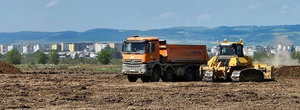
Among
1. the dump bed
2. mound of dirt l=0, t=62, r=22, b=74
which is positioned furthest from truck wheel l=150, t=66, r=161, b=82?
mound of dirt l=0, t=62, r=22, b=74

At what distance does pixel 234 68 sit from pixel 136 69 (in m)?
7.07

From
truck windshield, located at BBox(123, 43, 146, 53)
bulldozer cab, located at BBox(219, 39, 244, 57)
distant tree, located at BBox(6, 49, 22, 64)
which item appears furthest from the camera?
distant tree, located at BBox(6, 49, 22, 64)

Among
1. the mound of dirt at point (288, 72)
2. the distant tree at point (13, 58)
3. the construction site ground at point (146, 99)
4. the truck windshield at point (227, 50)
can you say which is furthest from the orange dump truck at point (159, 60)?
the distant tree at point (13, 58)

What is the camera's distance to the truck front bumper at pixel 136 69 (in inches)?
1533

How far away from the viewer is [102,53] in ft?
461

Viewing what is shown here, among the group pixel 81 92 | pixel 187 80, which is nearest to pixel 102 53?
pixel 187 80

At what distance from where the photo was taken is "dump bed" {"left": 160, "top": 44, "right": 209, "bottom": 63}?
4115 cm

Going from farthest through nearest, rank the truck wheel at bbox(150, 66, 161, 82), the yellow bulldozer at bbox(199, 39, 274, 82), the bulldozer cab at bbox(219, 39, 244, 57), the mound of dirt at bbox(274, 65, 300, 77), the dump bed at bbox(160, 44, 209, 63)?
the mound of dirt at bbox(274, 65, 300, 77), the dump bed at bbox(160, 44, 209, 63), the bulldozer cab at bbox(219, 39, 244, 57), the truck wheel at bbox(150, 66, 161, 82), the yellow bulldozer at bbox(199, 39, 274, 82)

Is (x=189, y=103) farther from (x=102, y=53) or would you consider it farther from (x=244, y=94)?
(x=102, y=53)

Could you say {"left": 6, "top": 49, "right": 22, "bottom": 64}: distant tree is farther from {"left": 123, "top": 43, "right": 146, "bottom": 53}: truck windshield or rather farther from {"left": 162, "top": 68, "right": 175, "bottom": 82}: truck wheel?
{"left": 123, "top": 43, "right": 146, "bottom": 53}: truck windshield

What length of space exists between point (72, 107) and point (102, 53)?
118 metres

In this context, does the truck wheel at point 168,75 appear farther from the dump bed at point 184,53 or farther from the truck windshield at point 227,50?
the truck windshield at point 227,50

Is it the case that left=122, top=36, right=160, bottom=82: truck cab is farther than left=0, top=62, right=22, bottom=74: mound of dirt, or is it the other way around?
left=0, top=62, right=22, bottom=74: mound of dirt

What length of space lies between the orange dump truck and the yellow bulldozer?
8.21 feet
